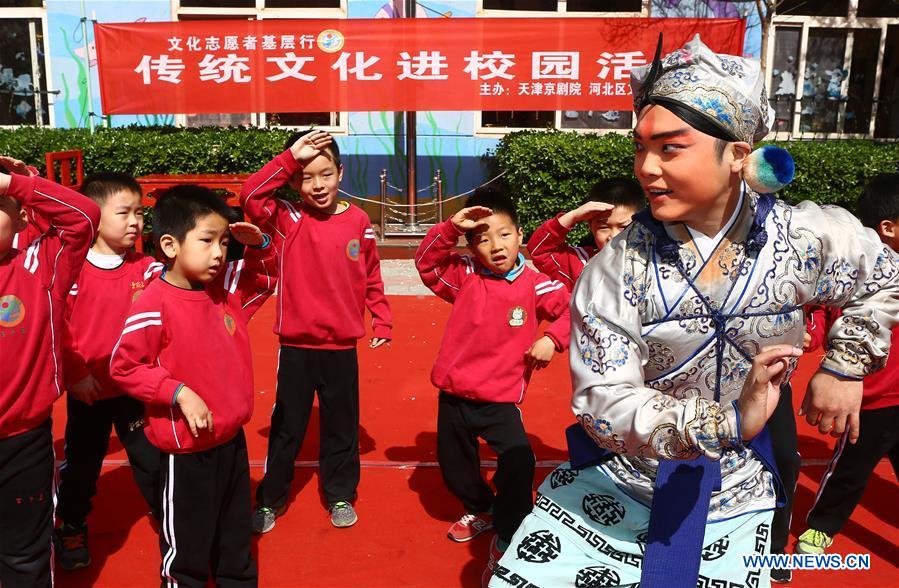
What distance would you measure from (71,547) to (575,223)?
2506 millimetres

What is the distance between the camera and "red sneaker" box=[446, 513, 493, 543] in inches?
135

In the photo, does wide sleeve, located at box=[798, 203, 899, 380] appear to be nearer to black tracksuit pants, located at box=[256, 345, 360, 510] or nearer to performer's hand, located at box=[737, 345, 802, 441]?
performer's hand, located at box=[737, 345, 802, 441]

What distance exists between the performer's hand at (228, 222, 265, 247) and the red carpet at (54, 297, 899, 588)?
1332mm

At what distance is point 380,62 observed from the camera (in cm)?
948

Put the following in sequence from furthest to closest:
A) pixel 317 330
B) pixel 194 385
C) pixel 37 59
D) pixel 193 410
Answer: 1. pixel 37 59
2. pixel 317 330
3. pixel 194 385
4. pixel 193 410

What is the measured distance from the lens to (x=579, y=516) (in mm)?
2051

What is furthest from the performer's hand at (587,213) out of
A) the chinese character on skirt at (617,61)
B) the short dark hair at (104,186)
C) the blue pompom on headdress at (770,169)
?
the chinese character on skirt at (617,61)

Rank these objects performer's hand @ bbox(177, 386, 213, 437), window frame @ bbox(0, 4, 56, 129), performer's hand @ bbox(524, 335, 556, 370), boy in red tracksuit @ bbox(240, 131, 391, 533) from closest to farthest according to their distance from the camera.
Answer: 1. performer's hand @ bbox(177, 386, 213, 437)
2. performer's hand @ bbox(524, 335, 556, 370)
3. boy in red tracksuit @ bbox(240, 131, 391, 533)
4. window frame @ bbox(0, 4, 56, 129)

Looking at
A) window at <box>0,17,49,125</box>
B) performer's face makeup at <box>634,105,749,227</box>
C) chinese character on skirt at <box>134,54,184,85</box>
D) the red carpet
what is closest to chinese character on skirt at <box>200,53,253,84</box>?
chinese character on skirt at <box>134,54,184,85</box>

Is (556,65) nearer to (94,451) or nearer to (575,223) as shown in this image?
(575,223)

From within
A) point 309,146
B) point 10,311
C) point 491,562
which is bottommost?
point 491,562

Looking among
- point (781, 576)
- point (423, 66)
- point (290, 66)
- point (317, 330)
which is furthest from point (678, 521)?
point (290, 66)

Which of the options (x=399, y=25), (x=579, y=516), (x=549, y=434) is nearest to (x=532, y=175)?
(x=399, y=25)

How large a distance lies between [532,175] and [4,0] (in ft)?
25.1
